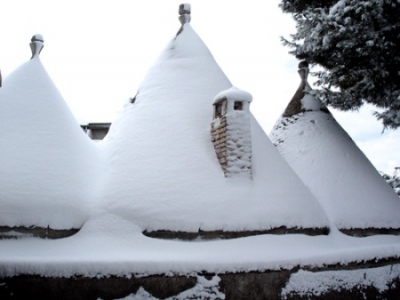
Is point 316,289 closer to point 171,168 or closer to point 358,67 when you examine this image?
point 171,168

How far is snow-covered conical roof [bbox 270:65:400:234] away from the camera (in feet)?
22.0

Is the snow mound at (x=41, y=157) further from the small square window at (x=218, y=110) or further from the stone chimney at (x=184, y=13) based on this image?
the stone chimney at (x=184, y=13)

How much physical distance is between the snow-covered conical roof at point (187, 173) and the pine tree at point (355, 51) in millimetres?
2314

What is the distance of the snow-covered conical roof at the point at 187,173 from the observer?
5.30 meters

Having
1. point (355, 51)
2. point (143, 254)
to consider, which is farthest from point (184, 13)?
point (143, 254)

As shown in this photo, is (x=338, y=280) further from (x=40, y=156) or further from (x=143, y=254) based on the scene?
(x=40, y=156)

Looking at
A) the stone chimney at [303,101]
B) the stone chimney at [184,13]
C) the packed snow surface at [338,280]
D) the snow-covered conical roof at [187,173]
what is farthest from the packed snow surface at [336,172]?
the stone chimney at [184,13]

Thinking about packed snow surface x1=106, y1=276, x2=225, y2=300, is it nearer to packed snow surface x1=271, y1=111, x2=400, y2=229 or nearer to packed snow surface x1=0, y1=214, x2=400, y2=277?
packed snow surface x1=0, y1=214, x2=400, y2=277

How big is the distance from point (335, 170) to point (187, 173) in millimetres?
3390

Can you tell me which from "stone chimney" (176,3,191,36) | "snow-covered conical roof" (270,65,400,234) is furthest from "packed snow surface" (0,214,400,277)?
"stone chimney" (176,3,191,36)

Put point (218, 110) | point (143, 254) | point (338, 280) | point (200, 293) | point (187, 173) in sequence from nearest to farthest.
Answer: point (200, 293)
point (143, 254)
point (338, 280)
point (187, 173)
point (218, 110)

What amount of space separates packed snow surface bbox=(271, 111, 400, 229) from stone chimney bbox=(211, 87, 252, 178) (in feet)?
6.60

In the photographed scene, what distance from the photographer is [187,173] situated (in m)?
5.66

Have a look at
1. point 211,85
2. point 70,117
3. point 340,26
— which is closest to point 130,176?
point 70,117
